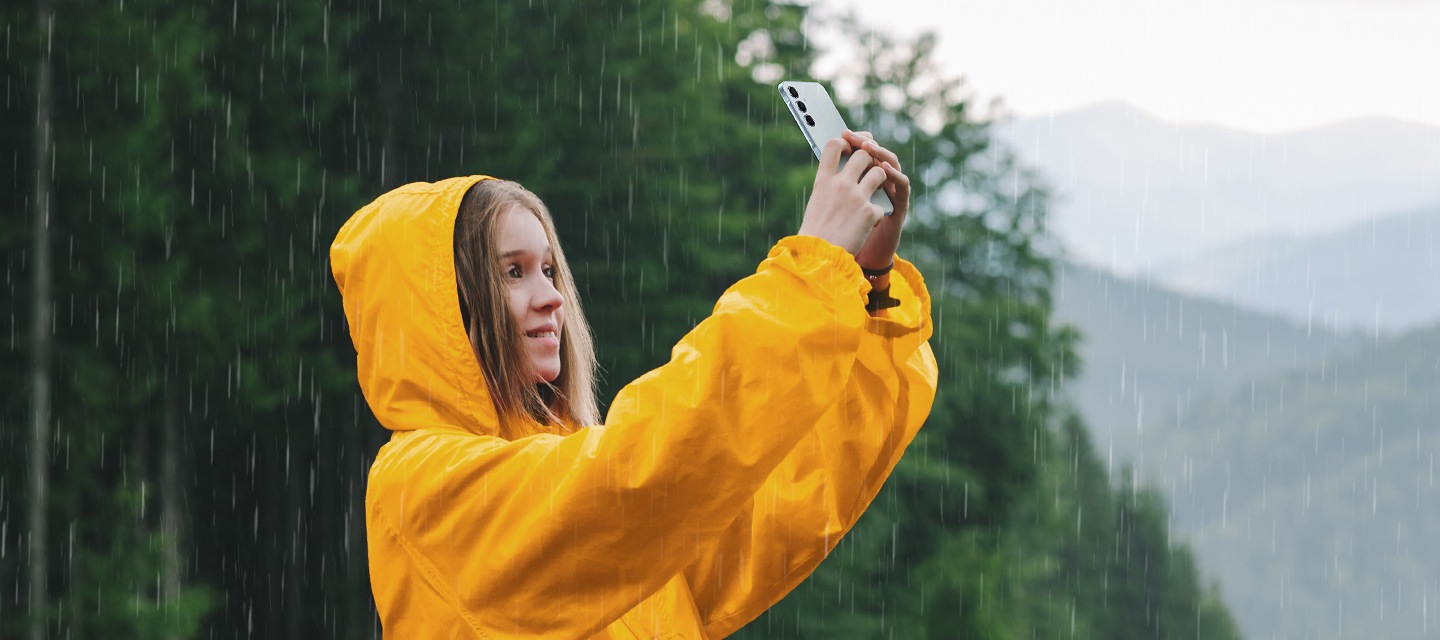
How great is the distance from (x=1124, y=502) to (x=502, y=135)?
37460 mm

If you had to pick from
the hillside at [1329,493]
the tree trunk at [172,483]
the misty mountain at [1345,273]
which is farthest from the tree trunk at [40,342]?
the misty mountain at [1345,273]

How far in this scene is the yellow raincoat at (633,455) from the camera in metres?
1.68

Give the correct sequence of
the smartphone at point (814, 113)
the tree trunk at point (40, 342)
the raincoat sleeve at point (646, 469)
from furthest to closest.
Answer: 1. the tree trunk at point (40, 342)
2. the smartphone at point (814, 113)
3. the raincoat sleeve at point (646, 469)

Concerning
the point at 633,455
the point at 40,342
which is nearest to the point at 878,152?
the point at 633,455

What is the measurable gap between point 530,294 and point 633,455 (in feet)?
1.76

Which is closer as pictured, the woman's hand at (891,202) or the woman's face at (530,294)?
the woman's hand at (891,202)

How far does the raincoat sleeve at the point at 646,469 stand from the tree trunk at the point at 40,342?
8650 millimetres

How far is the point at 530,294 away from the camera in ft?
7.04

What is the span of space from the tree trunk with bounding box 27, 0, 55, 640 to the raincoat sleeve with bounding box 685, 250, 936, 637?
8.43m

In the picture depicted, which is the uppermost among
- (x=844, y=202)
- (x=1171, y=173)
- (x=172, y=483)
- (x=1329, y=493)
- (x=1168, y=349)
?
(x=1171, y=173)

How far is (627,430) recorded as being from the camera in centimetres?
168

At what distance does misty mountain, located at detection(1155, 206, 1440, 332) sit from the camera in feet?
540

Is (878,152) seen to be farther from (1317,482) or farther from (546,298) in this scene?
(1317,482)

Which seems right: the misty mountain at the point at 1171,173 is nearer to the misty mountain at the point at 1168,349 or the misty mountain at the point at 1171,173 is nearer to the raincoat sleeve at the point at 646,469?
the misty mountain at the point at 1168,349
